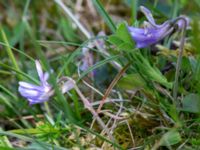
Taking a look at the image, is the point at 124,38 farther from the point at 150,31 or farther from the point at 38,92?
the point at 38,92

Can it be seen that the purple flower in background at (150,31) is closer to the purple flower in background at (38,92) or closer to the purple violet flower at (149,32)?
the purple violet flower at (149,32)

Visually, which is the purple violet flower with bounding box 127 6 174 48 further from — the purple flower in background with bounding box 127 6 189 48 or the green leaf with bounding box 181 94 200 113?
the green leaf with bounding box 181 94 200 113

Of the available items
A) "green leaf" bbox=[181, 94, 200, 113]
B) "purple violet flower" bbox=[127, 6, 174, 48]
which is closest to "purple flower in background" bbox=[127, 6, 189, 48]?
"purple violet flower" bbox=[127, 6, 174, 48]

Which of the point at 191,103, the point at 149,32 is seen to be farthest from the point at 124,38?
the point at 191,103

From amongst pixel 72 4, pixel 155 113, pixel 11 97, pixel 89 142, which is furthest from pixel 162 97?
pixel 72 4

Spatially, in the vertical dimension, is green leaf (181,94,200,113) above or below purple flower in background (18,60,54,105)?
below

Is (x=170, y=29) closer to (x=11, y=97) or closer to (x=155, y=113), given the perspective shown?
(x=155, y=113)
